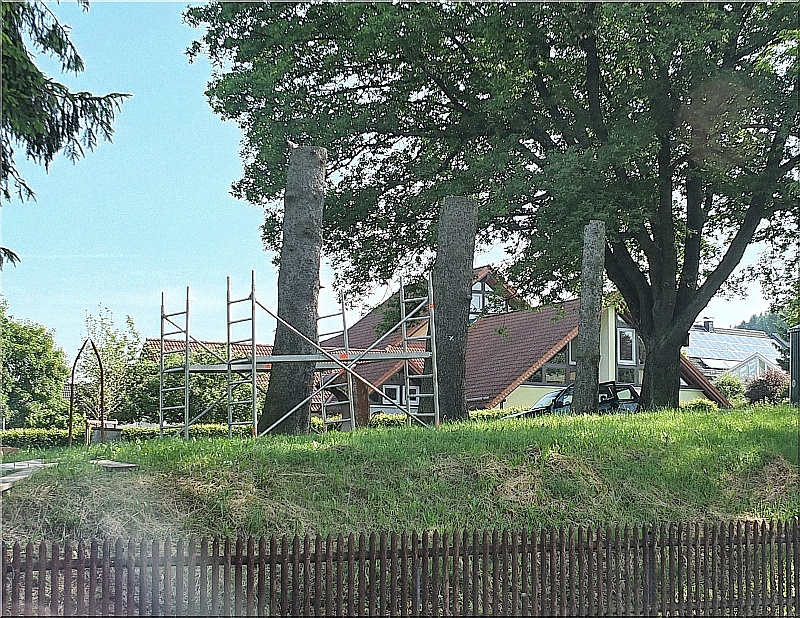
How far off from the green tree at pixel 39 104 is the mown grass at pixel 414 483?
660 centimetres

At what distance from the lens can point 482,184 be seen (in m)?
21.5

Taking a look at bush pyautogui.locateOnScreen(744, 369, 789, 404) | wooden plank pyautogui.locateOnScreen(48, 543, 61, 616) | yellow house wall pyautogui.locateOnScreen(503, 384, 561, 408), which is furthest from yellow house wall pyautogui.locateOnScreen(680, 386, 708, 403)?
wooden plank pyautogui.locateOnScreen(48, 543, 61, 616)

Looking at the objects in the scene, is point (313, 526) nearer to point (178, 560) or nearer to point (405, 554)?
point (405, 554)

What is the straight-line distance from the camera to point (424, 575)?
8227 millimetres

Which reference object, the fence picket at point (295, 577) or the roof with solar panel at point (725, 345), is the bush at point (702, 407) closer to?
the fence picket at point (295, 577)

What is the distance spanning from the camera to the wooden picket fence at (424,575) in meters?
7.23

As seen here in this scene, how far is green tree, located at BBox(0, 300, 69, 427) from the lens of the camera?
29.4 meters

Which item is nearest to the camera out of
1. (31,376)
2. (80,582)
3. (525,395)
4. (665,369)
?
(80,582)

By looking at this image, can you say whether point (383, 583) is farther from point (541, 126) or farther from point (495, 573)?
point (541, 126)

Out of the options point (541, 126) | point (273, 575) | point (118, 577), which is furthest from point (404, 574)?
point (541, 126)

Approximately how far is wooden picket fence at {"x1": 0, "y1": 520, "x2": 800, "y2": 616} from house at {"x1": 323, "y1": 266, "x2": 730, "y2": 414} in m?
20.5

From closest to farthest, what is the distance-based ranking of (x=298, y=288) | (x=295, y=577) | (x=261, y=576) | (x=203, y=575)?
(x=203, y=575) → (x=261, y=576) → (x=295, y=577) → (x=298, y=288)

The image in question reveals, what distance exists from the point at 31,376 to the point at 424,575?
2564cm

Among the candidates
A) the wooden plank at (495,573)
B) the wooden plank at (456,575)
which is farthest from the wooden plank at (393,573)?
the wooden plank at (495,573)
